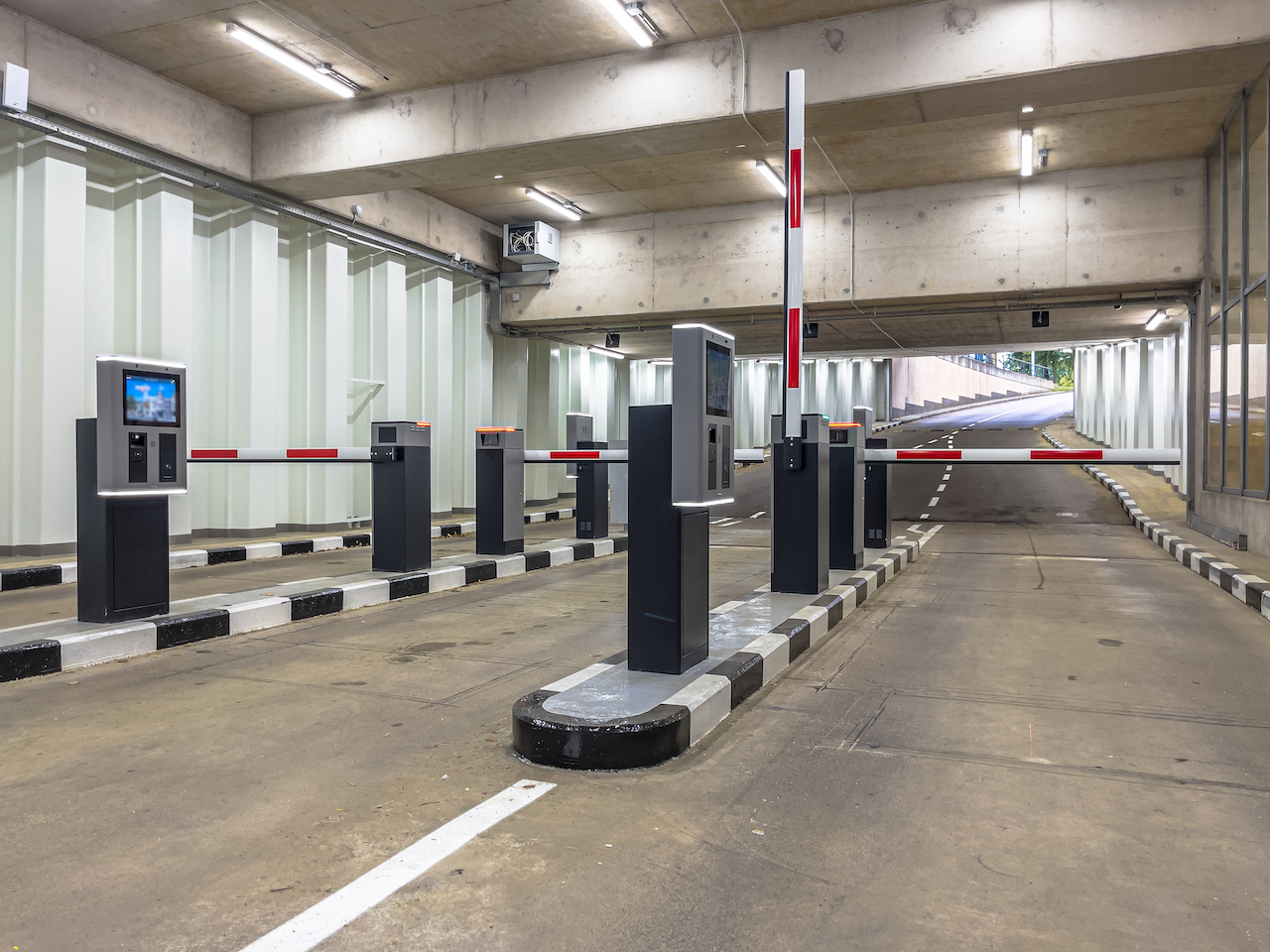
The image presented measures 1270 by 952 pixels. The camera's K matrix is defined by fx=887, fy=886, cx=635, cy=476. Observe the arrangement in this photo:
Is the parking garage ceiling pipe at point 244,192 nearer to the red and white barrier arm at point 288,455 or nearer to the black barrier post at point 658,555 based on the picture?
the red and white barrier arm at point 288,455

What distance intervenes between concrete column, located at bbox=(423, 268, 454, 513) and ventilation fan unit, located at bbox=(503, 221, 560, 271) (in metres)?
1.35

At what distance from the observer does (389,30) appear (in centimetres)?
852

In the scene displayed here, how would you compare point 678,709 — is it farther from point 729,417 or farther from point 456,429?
point 456,429

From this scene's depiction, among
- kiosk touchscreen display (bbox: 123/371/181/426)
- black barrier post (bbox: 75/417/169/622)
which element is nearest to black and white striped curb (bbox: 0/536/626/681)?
black barrier post (bbox: 75/417/169/622)

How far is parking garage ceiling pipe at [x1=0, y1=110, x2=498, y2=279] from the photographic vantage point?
8.59m

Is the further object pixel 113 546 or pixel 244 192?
pixel 244 192

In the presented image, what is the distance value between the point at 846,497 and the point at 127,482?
5269 millimetres

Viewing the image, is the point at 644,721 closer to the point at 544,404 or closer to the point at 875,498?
the point at 875,498

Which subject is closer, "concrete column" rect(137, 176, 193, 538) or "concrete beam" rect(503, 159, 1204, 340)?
"concrete column" rect(137, 176, 193, 538)

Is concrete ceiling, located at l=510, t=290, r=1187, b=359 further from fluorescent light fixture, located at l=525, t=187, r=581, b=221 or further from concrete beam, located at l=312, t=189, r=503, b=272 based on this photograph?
fluorescent light fixture, located at l=525, t=187, r=581, b=221

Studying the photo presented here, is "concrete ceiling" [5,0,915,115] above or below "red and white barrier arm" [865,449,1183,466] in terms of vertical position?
above

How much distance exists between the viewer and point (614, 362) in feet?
77.6

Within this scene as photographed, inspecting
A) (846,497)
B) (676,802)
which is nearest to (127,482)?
(676,802)

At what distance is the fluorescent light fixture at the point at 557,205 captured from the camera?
45.0 ft
